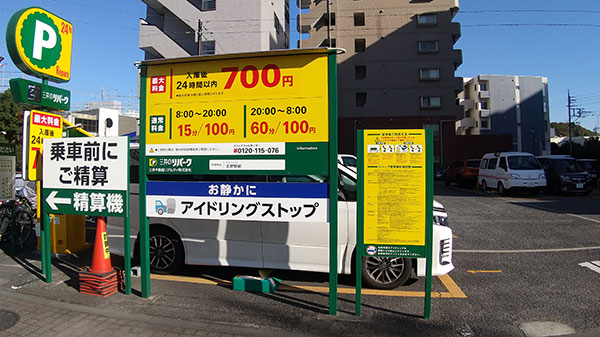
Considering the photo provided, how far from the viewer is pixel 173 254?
17.2 ft

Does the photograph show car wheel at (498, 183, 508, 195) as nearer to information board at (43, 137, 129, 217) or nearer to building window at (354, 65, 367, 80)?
information board at (43, 137, 129, 217)

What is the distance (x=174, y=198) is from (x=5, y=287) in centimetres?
273

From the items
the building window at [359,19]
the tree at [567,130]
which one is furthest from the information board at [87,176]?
the tree at [567,130]

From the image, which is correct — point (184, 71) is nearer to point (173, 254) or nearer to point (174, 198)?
point (174, 198)

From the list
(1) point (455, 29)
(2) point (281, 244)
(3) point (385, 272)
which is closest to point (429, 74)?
(1) point (455, 29)

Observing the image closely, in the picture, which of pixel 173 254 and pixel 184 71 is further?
pixel 173 254

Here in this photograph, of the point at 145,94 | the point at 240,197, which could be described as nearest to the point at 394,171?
the point at 240,197

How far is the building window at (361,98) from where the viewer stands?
3368cm

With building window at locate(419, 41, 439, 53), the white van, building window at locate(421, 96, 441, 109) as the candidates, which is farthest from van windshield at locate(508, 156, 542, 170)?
building window at locate(419, 41, 439, 53)

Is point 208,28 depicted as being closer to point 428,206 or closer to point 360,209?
point 360,209

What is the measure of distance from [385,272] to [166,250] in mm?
3064

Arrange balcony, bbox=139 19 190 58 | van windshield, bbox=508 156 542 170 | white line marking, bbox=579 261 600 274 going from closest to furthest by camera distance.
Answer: white line marking, bbox=579 261 600 274, van windshield, bbox=508 156 542 170, balcony, bbox=139 19 190 58

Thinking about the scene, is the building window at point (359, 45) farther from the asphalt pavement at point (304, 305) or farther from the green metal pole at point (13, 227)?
the green metal pole at point (13, 227)

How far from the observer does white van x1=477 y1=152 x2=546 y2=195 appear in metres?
14.9
